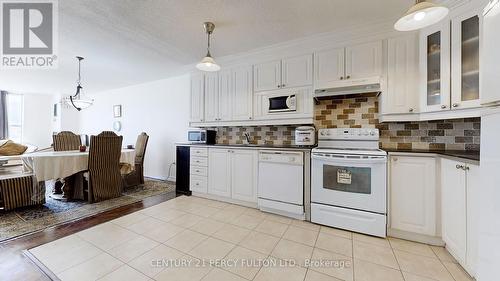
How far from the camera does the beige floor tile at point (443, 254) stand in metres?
1.71

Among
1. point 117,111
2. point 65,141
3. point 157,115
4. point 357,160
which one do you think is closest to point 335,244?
point 357,160

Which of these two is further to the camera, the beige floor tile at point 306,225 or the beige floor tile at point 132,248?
the beige floor tile at point 306,225

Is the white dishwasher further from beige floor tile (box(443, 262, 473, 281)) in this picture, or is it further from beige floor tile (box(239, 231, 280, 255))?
beige floor tile (box(443, 262, 473, 281))

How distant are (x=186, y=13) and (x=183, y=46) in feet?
2.94

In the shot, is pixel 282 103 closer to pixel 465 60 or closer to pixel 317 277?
pixel 465 60

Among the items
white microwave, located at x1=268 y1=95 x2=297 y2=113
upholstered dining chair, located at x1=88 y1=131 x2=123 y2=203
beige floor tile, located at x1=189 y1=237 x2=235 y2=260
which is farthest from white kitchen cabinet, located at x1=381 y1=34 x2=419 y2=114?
upholstered dining chair, located at x1=88 y1=131 x2=123 y2=203

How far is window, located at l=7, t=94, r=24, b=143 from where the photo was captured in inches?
234

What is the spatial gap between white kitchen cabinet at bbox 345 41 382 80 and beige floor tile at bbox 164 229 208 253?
254 centimetres

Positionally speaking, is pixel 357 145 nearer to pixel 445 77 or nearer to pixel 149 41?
pixel 445 77

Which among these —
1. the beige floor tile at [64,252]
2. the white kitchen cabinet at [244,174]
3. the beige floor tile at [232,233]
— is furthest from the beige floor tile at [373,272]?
the beige floor tile at [64,252]

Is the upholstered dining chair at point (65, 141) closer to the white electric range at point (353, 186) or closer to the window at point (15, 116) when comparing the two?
the window at point (15, 116)

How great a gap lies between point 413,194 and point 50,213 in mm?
4369

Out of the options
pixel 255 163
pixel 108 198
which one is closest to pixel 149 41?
pixel 255 163

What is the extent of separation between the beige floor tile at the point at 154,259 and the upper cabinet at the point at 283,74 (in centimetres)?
236
